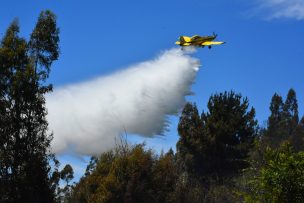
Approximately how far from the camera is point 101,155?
A: 57.7m

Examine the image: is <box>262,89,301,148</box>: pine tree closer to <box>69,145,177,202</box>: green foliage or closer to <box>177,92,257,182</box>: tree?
<box>177,92,257,182</box>: tree

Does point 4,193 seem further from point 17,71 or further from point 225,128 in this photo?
point 225,128

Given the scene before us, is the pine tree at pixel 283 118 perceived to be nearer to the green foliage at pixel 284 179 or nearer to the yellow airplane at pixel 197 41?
the yellow airplane at pixel 197 41

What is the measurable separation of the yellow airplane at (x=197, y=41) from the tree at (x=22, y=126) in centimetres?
1365

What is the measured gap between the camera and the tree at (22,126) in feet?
124

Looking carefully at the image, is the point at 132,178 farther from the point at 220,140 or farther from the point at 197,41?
the point at 220,140

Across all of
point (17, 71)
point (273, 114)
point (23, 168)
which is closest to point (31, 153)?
point (23, 168)

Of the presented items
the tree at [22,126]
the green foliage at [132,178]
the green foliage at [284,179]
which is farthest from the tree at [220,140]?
the green foliage at [284,179]

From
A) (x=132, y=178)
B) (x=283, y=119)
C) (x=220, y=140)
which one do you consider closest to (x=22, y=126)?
(x=132, y=178)

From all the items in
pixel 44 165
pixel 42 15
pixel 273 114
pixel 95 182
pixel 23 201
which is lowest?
pixel 23 201

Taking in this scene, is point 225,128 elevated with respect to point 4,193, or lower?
elevated

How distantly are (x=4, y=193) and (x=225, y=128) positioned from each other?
4921cm

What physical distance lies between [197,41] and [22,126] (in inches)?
709

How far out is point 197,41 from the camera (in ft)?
162
